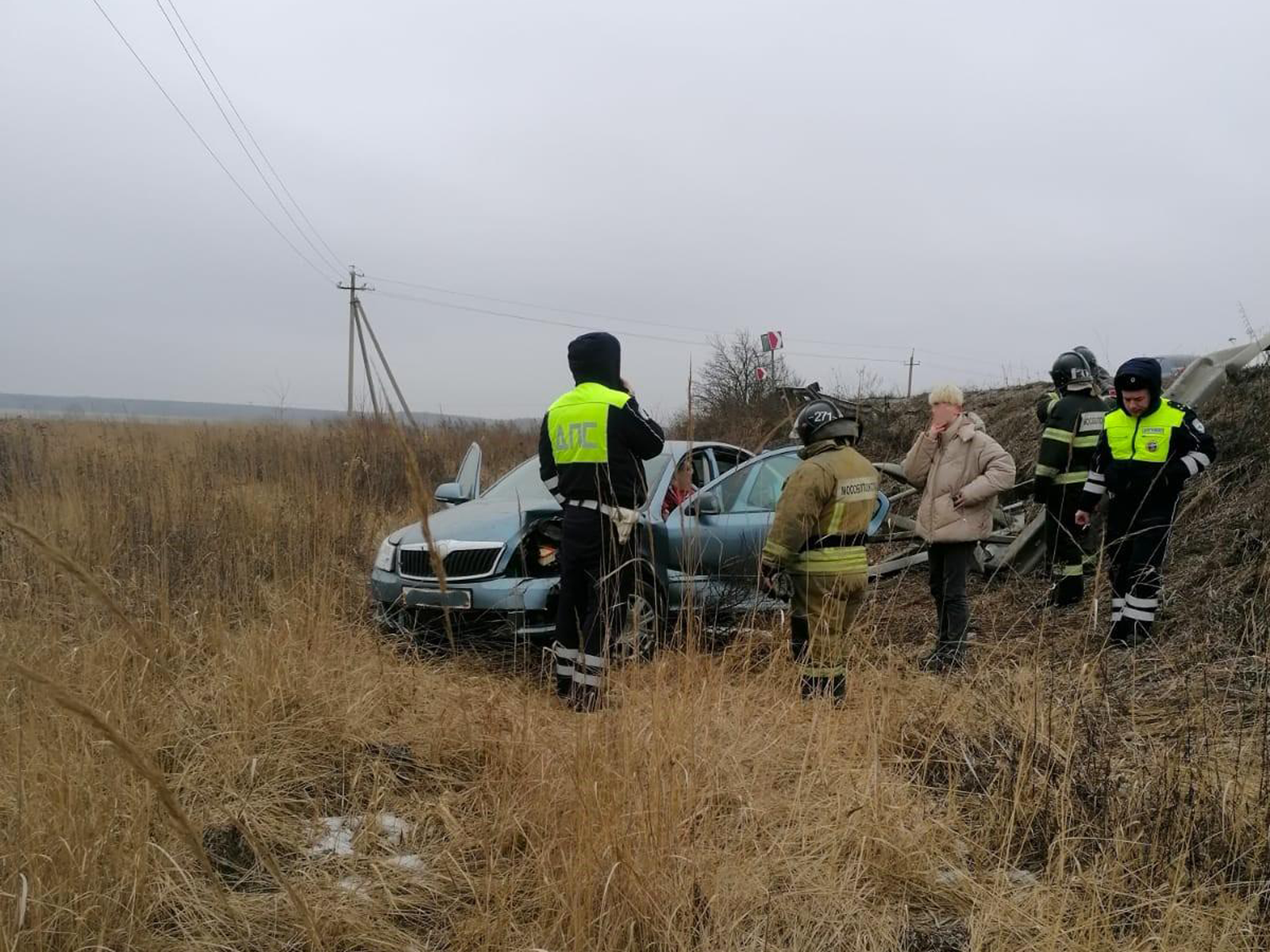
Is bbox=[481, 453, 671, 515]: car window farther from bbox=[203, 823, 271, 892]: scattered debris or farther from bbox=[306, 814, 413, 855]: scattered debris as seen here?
bbox=[203, 823, 271, 892]: scattered debris

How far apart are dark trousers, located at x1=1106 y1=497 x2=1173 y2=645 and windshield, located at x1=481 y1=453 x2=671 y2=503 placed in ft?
8.77

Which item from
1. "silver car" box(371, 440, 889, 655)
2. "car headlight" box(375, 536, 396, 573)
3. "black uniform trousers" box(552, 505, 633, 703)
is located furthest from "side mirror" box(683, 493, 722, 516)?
"car headlight" box(375, 536, 396, 573)

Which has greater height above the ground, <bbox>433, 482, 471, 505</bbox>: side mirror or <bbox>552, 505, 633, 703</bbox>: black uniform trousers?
<bbox>433, 482, 471, 505</bbox>: side mirror

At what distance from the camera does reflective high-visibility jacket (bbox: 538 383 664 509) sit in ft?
13.4

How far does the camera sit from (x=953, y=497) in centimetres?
478

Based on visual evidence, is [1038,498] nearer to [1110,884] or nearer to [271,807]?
[1110,884]

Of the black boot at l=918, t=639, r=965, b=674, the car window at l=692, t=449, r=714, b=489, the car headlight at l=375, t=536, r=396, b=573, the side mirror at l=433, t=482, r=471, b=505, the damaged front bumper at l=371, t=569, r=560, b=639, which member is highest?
the car window at l=692, t=449, r=714, b=489

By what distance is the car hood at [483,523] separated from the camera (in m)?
4.83

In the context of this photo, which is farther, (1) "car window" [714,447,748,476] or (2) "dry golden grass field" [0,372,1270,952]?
(1) "car window" [714,447,748,476]

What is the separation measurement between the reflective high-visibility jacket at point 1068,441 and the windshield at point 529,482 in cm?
268

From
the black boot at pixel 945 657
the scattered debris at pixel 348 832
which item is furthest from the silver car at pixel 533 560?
the scattered debris at pixel 348 832

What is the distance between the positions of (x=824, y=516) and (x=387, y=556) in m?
2.72

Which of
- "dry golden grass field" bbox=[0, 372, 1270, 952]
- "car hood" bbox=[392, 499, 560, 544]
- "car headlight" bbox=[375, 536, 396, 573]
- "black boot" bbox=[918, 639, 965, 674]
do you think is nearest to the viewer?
"dry golden grass field" bbox=[0, 372, 1270, 952]

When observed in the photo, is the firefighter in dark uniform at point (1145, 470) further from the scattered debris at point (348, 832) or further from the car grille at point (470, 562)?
the scattered debris at point (348, 832)
